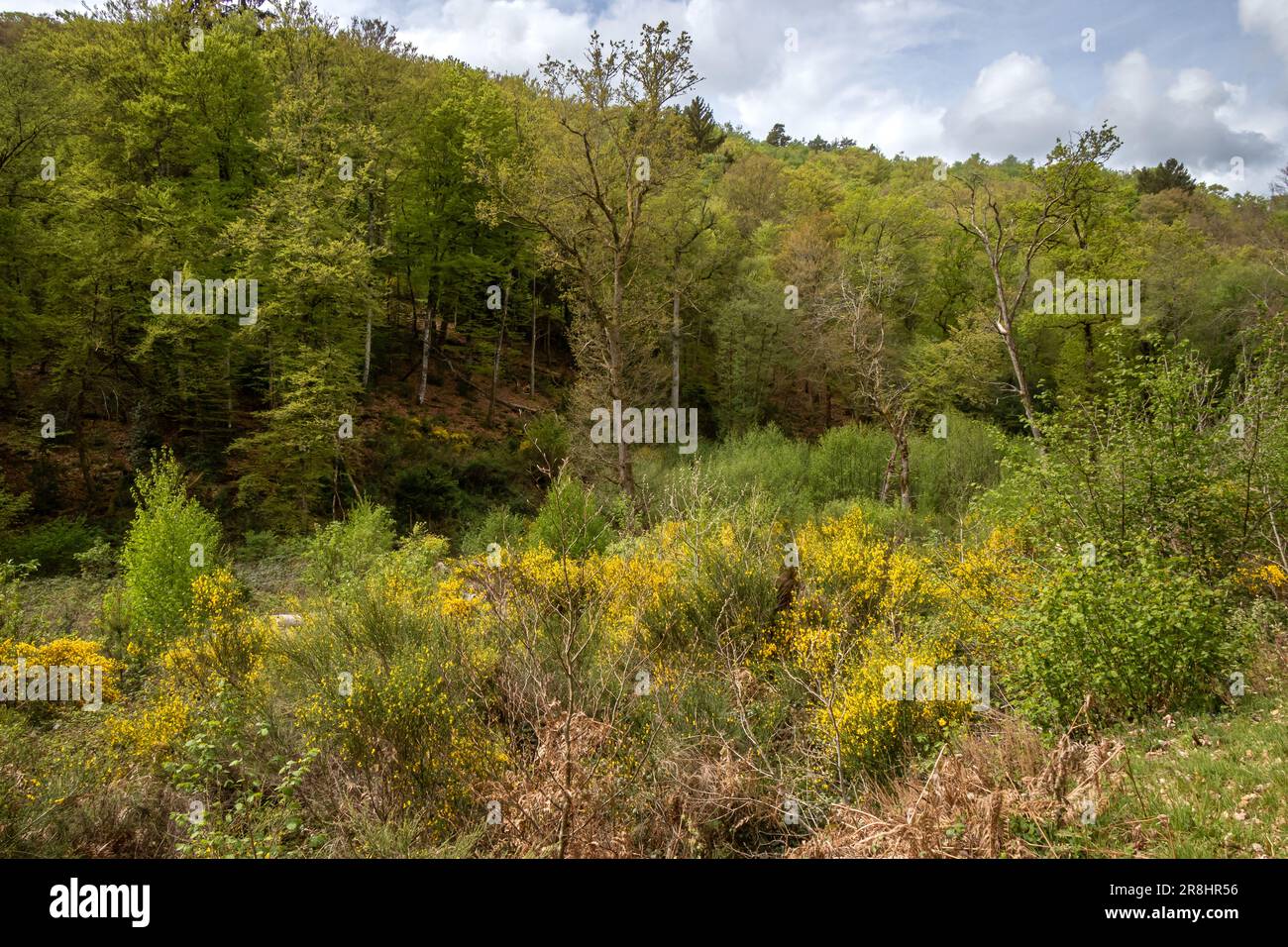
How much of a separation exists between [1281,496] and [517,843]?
8.24 meters

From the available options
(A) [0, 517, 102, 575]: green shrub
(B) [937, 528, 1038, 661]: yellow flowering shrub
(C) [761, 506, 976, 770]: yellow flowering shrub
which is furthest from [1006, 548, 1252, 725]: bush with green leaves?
(A) [0, 517, 102, 575]: green shrub

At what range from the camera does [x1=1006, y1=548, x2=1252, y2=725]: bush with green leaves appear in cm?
527

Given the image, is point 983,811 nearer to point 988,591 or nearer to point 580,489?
point 988,591

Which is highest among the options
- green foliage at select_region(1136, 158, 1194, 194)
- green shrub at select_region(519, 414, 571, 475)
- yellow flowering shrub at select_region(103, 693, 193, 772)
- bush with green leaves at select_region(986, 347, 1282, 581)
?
green foliage at select_region(1136, 158, 1194, 194)

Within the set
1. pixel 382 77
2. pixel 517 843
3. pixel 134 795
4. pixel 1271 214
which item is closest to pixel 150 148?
pixel 382 77

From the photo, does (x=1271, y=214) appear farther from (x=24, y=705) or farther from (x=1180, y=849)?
(x=24, y=705)

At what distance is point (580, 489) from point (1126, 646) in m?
10.6

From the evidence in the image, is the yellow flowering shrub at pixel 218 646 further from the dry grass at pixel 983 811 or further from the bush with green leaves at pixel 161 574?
the dry grass at pixel 983 811

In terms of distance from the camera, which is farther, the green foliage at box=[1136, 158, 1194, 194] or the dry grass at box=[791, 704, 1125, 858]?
the green foliage at box=[1136, 158, 1194, 194]

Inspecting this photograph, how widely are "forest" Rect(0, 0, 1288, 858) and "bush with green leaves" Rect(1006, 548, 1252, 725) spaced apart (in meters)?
0.04

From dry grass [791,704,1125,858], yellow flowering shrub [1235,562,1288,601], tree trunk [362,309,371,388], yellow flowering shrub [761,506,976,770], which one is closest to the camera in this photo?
dry grass [791,704,1125,858]

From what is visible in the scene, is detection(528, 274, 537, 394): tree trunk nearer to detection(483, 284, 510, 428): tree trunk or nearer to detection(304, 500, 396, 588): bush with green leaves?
detection(483, 284, 510, 428): tree trunk

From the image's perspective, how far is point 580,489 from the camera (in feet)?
47.7

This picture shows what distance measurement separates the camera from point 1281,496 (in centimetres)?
720
